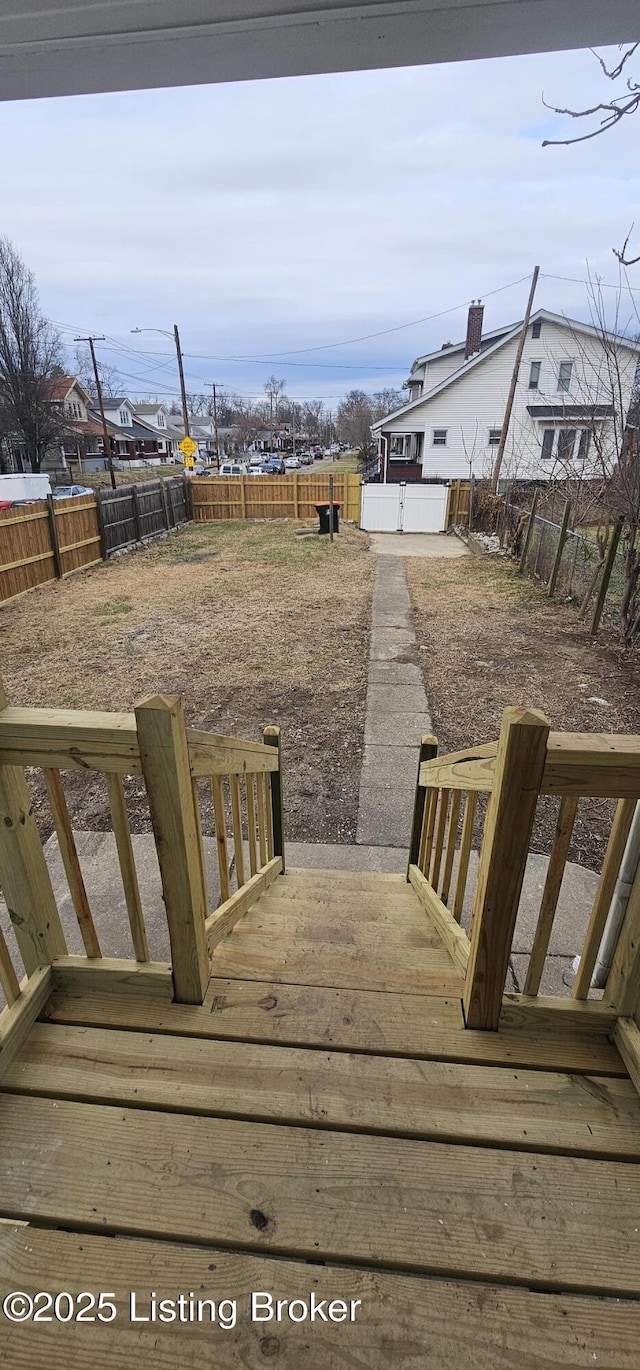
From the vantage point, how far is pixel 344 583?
1048 cm

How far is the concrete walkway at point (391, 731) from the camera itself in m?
3.64

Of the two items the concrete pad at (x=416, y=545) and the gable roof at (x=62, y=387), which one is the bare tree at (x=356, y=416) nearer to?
the gable roof at (x=62, y=387)

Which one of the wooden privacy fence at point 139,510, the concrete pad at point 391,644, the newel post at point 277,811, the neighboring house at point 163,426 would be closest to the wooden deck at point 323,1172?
the newel post at point 277,811

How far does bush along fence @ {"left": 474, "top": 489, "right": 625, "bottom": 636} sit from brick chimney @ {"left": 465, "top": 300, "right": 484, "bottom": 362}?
1522 cm

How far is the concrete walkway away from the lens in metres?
3.64

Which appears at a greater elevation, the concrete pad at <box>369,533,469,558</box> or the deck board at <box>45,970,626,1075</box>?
the deck board at <box>45,970,626,1075</box>

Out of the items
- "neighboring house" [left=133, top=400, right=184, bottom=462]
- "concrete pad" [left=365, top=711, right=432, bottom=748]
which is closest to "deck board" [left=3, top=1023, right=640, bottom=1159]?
"concrete pad" [left=365, top=711, right=432, bottom=748]

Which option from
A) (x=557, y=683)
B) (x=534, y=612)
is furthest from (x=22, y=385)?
(x=557, y=683)

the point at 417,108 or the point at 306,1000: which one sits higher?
the point at 417,108

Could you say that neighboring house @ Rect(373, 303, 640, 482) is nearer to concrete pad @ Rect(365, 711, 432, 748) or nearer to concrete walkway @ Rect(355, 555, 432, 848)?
concrete walkway @ Rect(355, 555, 432, 848)

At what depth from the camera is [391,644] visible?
23.4 feet

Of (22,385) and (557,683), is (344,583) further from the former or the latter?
(22,385)

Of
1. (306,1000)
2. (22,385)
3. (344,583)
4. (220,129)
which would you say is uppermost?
(22,385)

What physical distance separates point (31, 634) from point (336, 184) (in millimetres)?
7092
